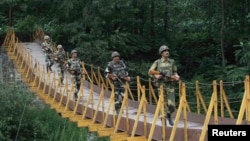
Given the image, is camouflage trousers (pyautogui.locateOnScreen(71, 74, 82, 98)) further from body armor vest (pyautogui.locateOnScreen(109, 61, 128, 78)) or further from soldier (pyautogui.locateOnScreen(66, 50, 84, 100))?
body armor vest (pyautogui.locateOnScreen(109, 61, 128, 78))

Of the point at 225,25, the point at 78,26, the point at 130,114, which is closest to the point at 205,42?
the point at 225,25

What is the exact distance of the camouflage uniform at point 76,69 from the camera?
432 inches

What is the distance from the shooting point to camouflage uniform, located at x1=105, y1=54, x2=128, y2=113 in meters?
8.50

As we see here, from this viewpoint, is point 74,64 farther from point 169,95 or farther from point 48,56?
point 48,56

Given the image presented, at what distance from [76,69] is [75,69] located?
0.09ft

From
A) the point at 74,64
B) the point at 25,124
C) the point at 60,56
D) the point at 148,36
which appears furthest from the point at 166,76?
the point at 148,36

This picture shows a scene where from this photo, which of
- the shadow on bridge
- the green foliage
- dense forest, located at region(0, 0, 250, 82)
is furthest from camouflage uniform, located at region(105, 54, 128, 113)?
dense forest, located at region(0, 0, 250, 82)

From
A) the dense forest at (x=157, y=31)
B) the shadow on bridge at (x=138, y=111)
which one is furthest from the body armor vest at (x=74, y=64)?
the dense forest at (x=157, y=31)

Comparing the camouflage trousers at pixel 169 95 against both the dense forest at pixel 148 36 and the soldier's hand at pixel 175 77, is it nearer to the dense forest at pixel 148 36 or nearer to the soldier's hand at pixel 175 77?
the soldier's hand at pixel 175 77

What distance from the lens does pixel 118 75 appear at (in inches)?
336

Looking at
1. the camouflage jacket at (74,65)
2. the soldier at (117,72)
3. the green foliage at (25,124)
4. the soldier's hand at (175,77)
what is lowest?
the green foliage at (25,124)

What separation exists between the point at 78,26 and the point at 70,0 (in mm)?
1492

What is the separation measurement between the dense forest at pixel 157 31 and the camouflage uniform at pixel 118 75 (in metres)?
7.72

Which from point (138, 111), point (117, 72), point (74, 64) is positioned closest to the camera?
point (138, 111)
